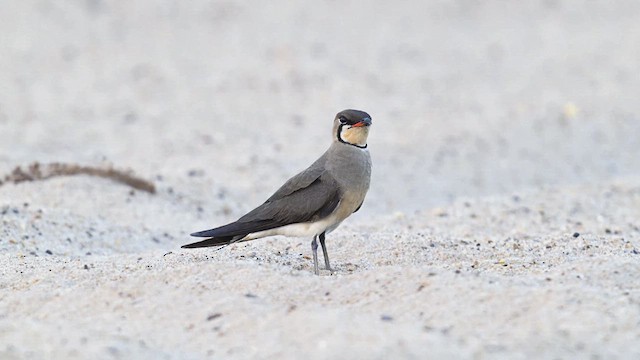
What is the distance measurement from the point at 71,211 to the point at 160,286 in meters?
4.37

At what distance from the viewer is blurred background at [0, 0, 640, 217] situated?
584 inches

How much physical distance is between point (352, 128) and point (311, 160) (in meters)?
7.35

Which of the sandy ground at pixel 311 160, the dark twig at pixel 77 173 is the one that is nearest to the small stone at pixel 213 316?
the sandy ground at pixel 311 160

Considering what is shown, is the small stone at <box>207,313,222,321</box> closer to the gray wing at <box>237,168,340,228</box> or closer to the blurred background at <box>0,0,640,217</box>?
the gray wing at <box>237,168,340,228</box>

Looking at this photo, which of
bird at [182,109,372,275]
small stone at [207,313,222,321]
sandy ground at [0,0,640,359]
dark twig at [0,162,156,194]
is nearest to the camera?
sandy ground at [0,0,640,359]

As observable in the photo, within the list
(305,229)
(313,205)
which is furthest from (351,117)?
(305,229)

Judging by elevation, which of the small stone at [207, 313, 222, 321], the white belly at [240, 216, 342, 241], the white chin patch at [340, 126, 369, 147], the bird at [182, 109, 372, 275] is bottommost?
the small stone at [207, 313, 222, 321]

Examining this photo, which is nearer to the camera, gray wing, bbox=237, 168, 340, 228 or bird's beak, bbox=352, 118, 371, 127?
gray wing, bbox=237, 168, 340, 228

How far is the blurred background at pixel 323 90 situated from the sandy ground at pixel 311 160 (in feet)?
0.20

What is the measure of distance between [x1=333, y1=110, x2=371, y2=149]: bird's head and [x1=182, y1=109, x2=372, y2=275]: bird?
3cm

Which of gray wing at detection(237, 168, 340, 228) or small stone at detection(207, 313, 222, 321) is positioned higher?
gray wing at detection(237, 168, 340, 228)

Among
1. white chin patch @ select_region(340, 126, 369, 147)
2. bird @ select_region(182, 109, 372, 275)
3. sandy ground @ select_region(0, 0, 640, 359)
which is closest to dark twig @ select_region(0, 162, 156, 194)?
sandy ground @ select_region(0, 0, 640, 359)

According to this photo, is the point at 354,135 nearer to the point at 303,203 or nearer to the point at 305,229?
the point at 303,203

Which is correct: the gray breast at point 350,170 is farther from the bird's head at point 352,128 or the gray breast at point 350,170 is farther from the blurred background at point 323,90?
the blurred background at point 323,90
